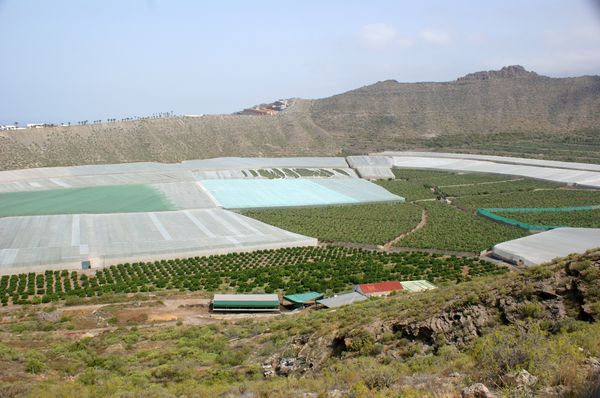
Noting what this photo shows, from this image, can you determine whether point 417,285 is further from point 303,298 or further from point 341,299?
point 303,298

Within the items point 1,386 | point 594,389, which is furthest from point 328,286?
point 594,389

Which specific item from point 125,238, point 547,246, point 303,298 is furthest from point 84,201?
point 547,246

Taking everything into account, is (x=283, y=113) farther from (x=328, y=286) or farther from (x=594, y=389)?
(x=594, y=389)

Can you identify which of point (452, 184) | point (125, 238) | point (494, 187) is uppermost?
point (452, 184)

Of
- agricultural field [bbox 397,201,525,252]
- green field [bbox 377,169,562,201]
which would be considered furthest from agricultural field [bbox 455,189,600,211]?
agricultural field [bbox 397,201,525,252]

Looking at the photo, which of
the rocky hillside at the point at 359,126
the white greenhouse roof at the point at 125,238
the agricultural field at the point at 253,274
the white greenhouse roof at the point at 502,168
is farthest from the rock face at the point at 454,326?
the rocky hillside at the point at 359,126
